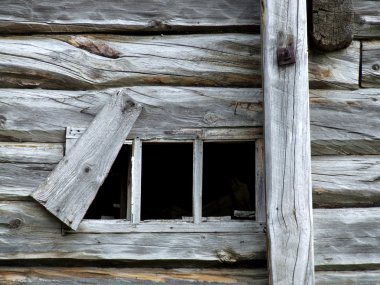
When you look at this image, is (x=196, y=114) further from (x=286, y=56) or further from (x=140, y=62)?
(x=286, y=56)


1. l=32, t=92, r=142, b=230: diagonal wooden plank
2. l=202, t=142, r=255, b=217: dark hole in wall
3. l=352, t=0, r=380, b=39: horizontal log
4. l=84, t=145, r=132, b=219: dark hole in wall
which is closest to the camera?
l=32, t=92, r=142, b=230: diagonal wooden plank

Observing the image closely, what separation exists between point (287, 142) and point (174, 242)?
746 millimetres

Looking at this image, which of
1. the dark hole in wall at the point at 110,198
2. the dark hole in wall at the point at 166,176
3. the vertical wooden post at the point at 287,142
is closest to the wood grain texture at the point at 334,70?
the vertical wooden post at the point at 287,142

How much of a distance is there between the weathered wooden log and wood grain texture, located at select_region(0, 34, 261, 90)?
308 millimetres

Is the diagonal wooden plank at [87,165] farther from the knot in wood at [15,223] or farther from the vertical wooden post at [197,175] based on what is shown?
Answer: the vertical wooden post at [197,175]

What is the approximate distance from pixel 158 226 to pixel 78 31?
1.06 m

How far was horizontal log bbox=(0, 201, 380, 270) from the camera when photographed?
11.2 feet

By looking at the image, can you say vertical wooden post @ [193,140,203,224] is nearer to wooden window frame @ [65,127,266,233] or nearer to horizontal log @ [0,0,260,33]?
wooden window frame @ [65,127,266,233]

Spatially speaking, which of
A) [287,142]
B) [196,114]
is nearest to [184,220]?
[196,114]

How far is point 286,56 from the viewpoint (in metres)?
3.32

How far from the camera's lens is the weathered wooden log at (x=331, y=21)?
11.4ft

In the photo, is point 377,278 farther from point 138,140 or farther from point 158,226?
point 138,140

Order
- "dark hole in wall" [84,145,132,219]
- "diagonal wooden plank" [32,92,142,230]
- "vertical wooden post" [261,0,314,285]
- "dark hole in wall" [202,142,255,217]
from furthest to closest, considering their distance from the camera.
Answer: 1. "dark hole in wall" [202,142,255,217]
2. "dark hole in wall" [84,145,132,219]
3. "diagonal wooden plank" [32,92,142,230]
4. "vertical wooden post" [261,0,314,285]

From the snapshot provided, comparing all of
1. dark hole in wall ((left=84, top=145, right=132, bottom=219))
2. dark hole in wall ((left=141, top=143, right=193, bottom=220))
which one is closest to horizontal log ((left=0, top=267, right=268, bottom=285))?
dark hole in wall ((left=84, top=145, right=132, bottom=219))
